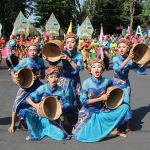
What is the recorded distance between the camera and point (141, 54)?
4812 millimetres

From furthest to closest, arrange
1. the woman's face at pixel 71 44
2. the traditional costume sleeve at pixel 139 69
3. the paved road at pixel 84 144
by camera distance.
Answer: the traditional costume sleeve at pixel 139 69
the woman's face at pixel 71 44
the paved road at pixel 84 144

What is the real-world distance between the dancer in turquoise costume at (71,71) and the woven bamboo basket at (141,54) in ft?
2.95

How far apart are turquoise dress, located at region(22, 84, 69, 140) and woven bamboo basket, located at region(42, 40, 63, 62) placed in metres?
0.58

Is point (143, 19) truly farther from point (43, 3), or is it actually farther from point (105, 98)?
point (105, 98)

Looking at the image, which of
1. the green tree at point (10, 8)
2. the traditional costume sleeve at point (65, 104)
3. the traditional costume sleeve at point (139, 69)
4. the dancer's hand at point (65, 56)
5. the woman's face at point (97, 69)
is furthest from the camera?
the green tree at point (10, 8)

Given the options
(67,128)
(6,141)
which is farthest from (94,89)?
(6,141)

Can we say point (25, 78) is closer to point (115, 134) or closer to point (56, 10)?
point (115, 134)

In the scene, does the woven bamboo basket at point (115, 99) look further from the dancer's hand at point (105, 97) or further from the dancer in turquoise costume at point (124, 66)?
the dancer in turquoise costume at point (124, 66)

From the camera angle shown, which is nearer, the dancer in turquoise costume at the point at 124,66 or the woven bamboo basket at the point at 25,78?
the woven bamboo basket at the point at 25,78

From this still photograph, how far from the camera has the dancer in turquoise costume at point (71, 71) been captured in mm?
4645

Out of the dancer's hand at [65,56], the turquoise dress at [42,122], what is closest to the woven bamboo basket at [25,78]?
the turquoise dress at [42,122]

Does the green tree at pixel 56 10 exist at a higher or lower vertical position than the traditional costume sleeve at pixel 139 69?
higher

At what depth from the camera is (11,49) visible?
470 inches

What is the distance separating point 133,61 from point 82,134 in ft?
4.85
